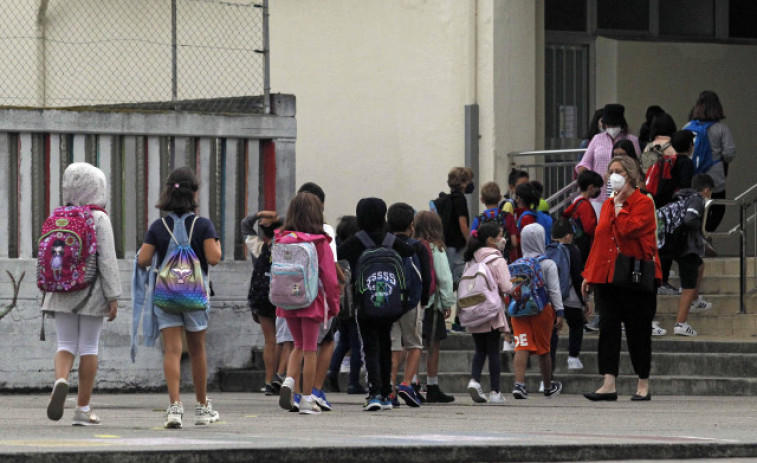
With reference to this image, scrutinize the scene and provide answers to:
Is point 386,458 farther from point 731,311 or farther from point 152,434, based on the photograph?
point 731,311

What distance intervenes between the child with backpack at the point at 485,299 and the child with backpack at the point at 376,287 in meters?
1.25

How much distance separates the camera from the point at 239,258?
16531 mm

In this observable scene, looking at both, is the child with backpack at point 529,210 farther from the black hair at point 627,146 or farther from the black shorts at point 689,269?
the black shorts at point 689,269

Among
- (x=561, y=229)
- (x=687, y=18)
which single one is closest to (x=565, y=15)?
(x=687, y=18)

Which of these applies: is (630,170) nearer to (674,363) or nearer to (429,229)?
(429,229)

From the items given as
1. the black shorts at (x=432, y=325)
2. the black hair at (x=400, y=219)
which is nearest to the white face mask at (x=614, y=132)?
the black shorts at (x=432, y=325)

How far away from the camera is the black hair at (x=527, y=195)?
53.8 feet

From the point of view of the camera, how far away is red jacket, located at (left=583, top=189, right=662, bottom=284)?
Answer: 13.2 meters

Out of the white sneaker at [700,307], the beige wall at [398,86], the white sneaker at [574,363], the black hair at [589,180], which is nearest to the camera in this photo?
the white sneaker at [574,363]

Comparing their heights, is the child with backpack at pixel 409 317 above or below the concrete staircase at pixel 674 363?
above

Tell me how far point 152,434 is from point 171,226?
162 centimetres

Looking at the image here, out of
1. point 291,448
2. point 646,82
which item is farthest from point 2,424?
point 646,82

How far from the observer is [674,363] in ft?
50.2

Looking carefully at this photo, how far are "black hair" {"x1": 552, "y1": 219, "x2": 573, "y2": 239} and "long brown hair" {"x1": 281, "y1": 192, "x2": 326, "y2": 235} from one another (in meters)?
3.42
